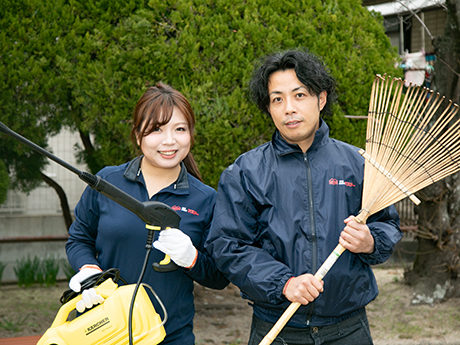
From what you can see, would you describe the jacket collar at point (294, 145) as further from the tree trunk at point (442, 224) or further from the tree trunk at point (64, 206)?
the tree trunk at point (64, 206)

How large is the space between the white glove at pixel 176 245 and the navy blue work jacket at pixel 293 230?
0.10 metres

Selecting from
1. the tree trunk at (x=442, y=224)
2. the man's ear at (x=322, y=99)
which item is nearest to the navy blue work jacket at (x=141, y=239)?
the man's ear at (x=322, y=99)

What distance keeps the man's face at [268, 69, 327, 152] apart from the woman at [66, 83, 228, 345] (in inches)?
17.0

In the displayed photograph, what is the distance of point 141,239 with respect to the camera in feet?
7.02

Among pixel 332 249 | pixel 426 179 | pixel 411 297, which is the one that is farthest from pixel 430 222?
pixel 332 249

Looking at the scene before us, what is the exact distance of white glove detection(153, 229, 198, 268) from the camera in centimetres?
199

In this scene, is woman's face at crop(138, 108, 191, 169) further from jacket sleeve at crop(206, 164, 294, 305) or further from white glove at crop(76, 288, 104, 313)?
white glove at crop(76, 288, 104, 313)

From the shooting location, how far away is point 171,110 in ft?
7.25

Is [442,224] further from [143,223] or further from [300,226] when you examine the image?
[143,223]

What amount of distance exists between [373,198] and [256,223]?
512 mm

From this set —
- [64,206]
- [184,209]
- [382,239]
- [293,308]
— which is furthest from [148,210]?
[64,206]

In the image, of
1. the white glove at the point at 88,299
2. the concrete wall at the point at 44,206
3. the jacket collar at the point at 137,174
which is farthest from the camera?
the concrete wall at the point at 44,206

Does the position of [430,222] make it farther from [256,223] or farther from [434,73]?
[256,223]

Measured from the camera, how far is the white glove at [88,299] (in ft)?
6.18
